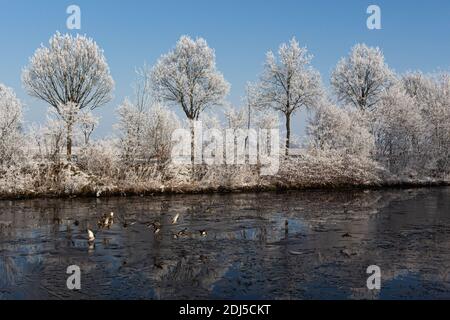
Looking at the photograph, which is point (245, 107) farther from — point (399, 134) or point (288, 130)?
point (399, 134)

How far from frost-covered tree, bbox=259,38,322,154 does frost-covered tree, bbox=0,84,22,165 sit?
2318 centimetres

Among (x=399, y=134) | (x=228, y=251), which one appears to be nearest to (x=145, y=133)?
(x=228, y=251)

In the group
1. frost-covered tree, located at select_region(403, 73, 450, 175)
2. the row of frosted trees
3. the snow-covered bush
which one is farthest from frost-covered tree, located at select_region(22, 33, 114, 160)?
frost-covered tree, located at select_region(403, 73, 450, 175)

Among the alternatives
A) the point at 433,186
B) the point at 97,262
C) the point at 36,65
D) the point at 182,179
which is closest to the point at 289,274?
the point at 97,262

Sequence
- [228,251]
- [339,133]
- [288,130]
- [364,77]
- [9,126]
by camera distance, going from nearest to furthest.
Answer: [228,251] → [9,126] → [339,133] → [288,130] → [364,77]

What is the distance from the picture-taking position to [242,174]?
120ft

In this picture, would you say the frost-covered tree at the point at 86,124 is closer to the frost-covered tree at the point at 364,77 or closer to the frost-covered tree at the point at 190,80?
the frost-covered tree at the point at 190,80

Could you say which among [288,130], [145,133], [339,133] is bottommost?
[145,133]

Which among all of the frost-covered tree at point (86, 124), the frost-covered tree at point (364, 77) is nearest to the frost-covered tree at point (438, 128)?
the frost-covered tree at point (364, 77)

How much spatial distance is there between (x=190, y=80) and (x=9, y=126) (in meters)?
19.1

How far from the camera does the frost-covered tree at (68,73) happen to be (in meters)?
45.2

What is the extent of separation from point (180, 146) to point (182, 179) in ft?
11.3

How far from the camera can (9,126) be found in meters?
33.0

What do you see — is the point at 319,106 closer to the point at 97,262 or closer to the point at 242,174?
the point at 242,174
